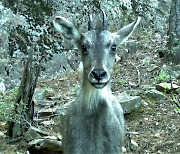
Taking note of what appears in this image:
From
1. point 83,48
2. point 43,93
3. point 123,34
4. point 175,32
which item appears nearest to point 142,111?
point 43,93

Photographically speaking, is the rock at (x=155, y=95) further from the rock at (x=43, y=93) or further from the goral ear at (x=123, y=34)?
the goral ear at (x=123, y=34)

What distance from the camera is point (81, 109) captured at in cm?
650

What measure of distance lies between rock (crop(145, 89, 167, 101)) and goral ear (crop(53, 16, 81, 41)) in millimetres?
4368

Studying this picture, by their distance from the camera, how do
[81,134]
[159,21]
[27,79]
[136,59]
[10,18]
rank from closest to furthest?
[81,134], [27,79], [10,18], [136,59], [159,21]

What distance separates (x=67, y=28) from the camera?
6.53 metres

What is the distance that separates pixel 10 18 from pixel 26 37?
1.96 ft

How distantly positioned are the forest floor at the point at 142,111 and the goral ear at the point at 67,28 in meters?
2.73

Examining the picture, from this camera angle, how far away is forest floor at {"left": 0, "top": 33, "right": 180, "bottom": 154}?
848cm

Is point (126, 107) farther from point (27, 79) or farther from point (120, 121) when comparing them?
point (120, 121)

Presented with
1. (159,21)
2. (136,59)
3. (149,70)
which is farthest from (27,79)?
(159,21)

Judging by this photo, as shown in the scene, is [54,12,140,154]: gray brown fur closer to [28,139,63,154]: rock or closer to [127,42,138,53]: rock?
[28,139,63,154]: rock

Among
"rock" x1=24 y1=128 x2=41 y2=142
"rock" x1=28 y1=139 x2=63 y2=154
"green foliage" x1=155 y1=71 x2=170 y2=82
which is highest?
"green foliage" x1=155 y1=71 x2=170 y2=82

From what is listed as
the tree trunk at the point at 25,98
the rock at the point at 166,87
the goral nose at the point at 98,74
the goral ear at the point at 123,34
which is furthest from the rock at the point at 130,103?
the goral nose at the point at 98,74

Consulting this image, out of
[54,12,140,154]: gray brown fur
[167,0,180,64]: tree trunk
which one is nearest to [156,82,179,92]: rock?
[167,0,180,64]: tree trunk
